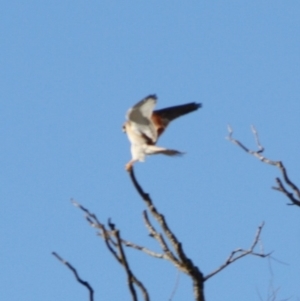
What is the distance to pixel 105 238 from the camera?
3.12 meters

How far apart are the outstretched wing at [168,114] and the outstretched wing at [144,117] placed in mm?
53

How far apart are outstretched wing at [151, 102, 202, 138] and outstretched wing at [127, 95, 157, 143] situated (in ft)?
0.17

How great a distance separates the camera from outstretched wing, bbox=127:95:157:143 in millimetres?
5926

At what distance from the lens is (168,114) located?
6582 mm

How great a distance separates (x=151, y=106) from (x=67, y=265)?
10.3ft

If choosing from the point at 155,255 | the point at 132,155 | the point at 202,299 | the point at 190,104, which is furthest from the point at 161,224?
the point at 190,104

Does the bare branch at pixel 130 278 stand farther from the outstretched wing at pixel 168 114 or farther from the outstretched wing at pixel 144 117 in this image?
the outstretched wing at pixel 168 114

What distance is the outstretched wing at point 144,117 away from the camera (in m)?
5.93

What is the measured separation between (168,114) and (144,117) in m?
0.61

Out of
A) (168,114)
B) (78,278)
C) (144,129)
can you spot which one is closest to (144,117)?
(144,129)

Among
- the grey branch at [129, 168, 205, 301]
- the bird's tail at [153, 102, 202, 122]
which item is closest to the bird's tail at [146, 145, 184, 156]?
the bird's tail at [153, 102, 202, 122]

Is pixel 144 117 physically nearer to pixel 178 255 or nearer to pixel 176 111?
pixel 176 111

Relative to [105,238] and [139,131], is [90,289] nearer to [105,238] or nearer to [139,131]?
[105,238]

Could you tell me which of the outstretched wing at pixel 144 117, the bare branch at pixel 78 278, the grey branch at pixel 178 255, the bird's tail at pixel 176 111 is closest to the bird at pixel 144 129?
the outstretched wing at pixel 144 117
